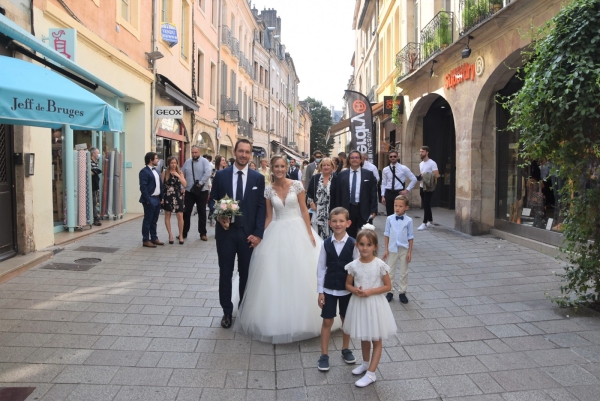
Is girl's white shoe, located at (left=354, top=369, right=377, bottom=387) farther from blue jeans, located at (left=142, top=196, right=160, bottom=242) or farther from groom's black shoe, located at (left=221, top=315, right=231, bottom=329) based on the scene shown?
blue jeans, located at (left=142, top=196, right=160, bottom=242)

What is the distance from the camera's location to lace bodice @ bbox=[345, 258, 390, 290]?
3.77 m

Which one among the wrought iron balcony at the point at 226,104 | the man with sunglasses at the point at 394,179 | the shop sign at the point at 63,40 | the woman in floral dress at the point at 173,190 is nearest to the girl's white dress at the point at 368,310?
the woman in floral dress at the point at 173,190

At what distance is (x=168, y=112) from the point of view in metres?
14.6

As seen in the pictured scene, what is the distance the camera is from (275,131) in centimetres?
4712

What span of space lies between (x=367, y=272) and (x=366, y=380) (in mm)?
785

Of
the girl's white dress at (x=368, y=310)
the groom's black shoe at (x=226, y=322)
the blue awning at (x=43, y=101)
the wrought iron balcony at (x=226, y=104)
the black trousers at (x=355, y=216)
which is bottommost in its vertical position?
the groom's black shoe at (x=226, y=322)

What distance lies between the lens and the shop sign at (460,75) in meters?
10.7

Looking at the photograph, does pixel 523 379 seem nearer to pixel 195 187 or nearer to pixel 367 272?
pixel 367 272

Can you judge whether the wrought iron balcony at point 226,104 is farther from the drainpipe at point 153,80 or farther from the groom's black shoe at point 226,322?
the groom's black shoe at point 226,322

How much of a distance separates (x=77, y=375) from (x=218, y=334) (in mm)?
1344

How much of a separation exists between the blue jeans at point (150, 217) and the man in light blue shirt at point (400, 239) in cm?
476

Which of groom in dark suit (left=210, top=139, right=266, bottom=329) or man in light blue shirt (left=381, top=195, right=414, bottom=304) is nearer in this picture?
groom in dark suit (left=210, top=139, right=266, bottom=329)

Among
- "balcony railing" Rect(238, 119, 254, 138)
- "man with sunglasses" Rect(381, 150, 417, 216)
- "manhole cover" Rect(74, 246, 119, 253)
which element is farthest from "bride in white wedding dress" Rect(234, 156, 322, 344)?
"balcony railing" Rect(238, 119, 254, 138)

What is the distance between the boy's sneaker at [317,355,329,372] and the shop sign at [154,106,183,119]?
11.8m
